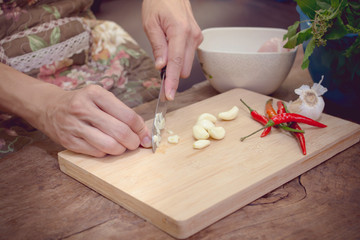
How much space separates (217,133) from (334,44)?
0.48 metres

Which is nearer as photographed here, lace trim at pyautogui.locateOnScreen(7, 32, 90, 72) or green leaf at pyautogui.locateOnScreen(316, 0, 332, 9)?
green leaf at pyautogui.locateOnScreen(316, 0, 332, 9)

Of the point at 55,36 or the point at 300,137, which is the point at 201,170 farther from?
the point at 55,36

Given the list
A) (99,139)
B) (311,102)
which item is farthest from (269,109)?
(99,139)

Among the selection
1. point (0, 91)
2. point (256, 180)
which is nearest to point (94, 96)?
point (0, 91)

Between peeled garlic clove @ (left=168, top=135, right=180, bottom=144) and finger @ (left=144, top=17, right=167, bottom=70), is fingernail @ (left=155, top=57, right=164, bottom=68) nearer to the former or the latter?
finger @ (left=144, top=17, right=167, bottom=70)

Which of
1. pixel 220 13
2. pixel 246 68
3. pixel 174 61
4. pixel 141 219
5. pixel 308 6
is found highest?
pixel 308 6

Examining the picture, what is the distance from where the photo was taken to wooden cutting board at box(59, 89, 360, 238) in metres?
0.89

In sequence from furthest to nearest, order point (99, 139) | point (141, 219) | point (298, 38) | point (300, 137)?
point (298, 38), point (300, 137), point (99, 139), point (141, 219)

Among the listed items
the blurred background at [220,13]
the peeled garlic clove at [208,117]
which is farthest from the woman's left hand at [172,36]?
the blurred background at [220,13]

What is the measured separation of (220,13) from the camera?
3.89m

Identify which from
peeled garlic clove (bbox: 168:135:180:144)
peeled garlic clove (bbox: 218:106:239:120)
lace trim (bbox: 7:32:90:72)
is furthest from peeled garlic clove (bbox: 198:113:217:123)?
lace trim (bbox: 7:32:90:72)

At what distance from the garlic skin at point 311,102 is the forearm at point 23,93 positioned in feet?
→ 2.38

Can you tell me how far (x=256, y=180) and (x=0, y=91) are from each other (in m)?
0.76

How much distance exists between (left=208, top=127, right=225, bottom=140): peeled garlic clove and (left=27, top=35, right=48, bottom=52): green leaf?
77cm
